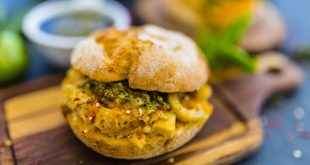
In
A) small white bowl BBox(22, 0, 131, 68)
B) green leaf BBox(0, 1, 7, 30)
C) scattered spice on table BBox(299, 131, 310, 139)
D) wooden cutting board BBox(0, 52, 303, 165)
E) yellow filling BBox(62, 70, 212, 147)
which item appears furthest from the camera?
green leaf BBox(0, 1, 7, 30)

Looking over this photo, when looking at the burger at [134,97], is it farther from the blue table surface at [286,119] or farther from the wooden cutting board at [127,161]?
the blue table surface at [286,119]

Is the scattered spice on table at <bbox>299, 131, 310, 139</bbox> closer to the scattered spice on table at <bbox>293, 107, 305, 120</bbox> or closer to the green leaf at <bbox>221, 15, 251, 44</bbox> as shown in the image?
the scattered spice on table at <bbox>293, 107, 305, 120</bbox>

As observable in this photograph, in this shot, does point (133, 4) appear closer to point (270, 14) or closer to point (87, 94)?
point (270, 14)

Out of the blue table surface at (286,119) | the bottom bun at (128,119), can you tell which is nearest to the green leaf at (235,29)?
the blue table surface at (286,119)

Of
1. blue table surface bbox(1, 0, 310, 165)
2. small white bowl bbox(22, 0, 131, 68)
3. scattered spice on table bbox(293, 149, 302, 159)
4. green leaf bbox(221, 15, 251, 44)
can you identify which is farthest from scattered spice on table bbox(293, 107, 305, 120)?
small white bowl bbox(22, 0, 131, 68)

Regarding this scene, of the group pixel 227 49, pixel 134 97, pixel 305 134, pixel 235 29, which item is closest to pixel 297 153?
pixel 305 134

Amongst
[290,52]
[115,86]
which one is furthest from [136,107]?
[290,52]

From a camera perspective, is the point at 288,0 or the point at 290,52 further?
the point at 288,0
